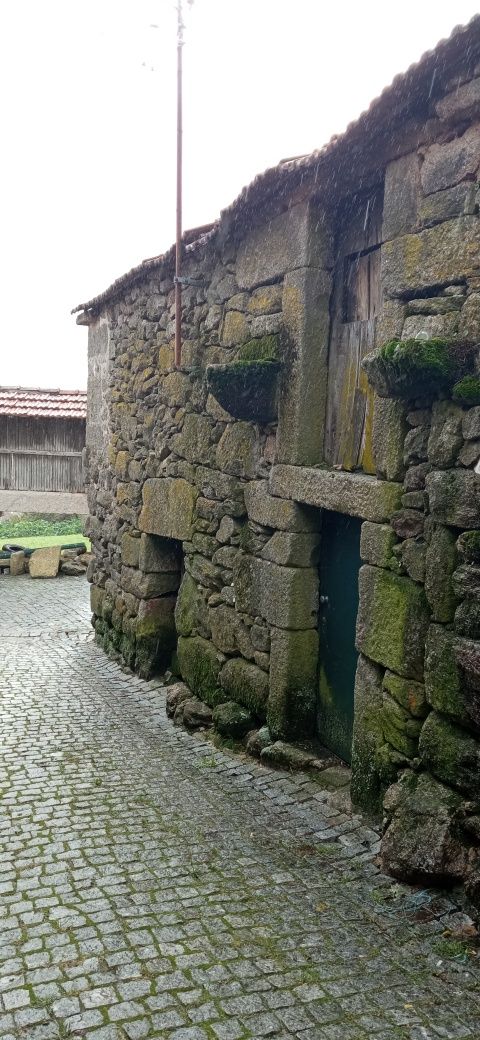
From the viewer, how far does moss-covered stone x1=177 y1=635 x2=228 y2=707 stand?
615 centimetres

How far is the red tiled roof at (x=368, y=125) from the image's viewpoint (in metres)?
3.36

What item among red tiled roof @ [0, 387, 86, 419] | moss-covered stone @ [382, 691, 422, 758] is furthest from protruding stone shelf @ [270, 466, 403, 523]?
red tiled roof @ [0, 387, 86, 419]

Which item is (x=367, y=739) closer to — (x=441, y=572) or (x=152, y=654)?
(x=441, y=572)

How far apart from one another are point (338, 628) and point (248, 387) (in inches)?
64.6

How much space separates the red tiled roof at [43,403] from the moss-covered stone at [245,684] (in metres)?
7.66

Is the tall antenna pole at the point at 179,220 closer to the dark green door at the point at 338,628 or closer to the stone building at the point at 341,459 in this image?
the stone building at the point at 341,459

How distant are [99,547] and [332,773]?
485 cm

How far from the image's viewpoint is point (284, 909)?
3590mm

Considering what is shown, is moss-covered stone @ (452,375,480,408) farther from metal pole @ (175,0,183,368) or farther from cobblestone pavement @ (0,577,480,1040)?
metal pole @ (175,0,183,368)

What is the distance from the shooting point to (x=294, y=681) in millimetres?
5207

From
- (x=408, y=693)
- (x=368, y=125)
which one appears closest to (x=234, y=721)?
(x=408, y=693)

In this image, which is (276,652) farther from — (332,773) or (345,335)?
(345,335)

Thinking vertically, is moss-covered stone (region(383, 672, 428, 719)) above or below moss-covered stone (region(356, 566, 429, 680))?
below

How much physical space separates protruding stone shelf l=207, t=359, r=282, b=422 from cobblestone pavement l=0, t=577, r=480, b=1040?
235 cm
